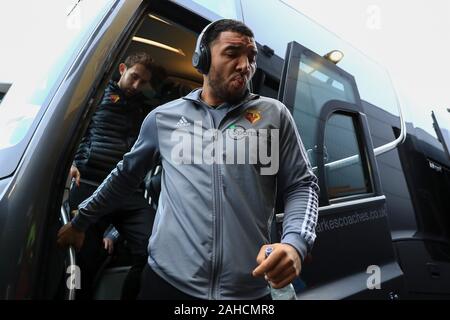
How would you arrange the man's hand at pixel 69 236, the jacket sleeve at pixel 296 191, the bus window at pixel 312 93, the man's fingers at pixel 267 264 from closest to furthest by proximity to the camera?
the man's fingers at pixel 267 264 < the jacket sleeve at pixel 296 191 < the man's hand at pixel 69 236 < the bus window at pixel 312 93

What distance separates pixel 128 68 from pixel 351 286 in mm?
1538

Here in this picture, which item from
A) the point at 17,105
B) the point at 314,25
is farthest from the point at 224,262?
the point at 314,25

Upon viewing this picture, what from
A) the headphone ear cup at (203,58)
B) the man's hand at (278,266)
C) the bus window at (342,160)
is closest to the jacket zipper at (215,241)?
the man's hand at (278,266)

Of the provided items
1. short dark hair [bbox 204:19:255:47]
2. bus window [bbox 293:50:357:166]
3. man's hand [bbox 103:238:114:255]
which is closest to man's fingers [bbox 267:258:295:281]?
short dark hair [bbox 204:19:255:47]

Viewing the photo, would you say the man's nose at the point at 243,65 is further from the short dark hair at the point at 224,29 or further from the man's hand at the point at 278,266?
the man's hand at the point at 278,266

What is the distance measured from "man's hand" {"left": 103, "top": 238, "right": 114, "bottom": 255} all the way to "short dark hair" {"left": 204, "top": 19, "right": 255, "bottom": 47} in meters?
1.13

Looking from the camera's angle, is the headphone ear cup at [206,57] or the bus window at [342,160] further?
the bus window at [342,160]

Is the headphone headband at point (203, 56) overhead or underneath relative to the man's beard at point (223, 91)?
overhead

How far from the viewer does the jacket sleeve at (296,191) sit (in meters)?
1.00

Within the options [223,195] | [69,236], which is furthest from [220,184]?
[69,236]

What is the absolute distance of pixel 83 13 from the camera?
1504mm

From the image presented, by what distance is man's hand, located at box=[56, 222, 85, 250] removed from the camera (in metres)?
1.15

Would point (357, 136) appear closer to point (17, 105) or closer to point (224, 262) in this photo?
point (224, 262)

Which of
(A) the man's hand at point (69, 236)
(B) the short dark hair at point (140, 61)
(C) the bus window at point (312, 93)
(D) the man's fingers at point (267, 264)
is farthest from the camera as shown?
(B) the short dark hair at point (140, 61)
